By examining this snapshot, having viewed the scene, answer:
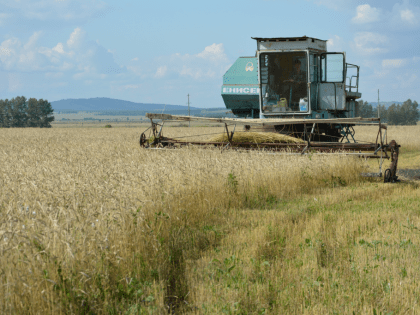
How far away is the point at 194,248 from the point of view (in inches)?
178

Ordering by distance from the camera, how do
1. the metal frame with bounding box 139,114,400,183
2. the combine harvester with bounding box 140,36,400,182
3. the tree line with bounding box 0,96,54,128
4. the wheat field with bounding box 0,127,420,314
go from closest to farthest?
the wheat field with bounding box 0,127,420,314 → the metal frame with bounding box 139,114,400,183 → the combine harvester with bounding box 140,36,400,182 → the tree line with bounding box 0,96,54,128

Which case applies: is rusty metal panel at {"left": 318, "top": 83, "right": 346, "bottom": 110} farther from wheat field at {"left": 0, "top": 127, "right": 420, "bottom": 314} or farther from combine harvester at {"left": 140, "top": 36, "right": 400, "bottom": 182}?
wheat field at {"left": 0, "top": 127, "right": 420, "bottom": 314}

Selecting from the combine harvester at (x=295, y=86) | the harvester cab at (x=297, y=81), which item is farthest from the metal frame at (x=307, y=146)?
the harvester cab at (x=297, y=81)

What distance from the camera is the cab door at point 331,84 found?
12578 mm

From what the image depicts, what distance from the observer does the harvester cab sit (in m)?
12.2

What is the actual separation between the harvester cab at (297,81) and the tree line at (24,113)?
8010 centimetres

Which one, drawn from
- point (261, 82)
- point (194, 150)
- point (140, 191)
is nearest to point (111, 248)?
point (140, 191)

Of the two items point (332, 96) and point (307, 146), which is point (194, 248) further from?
point (332, 96)

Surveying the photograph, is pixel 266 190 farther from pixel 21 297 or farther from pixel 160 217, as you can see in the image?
pixel 21 297

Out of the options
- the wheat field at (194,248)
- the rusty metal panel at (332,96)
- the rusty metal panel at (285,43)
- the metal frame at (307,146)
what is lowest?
the wheat field at (194,248)

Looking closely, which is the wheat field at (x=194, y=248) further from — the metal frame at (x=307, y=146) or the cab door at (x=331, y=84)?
the cab door at (x=331, y=84)

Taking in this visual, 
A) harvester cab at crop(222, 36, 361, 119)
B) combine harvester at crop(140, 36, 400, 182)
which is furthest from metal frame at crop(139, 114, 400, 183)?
harvester cab at crop(222, 36, 361, 119)

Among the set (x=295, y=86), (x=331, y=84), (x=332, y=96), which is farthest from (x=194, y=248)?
(x=331, y=84)

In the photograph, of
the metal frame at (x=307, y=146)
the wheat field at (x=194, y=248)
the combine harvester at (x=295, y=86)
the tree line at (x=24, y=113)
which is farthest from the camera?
the tree line at (x=24, y=113)
